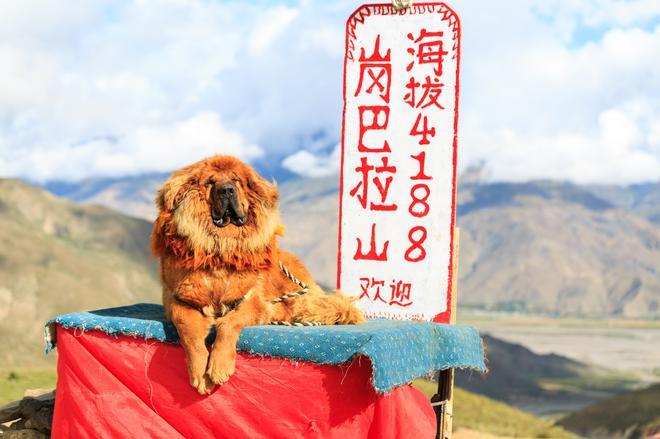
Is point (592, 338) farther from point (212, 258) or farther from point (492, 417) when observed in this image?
point (212, 258)

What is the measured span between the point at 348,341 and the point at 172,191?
46.0 inches

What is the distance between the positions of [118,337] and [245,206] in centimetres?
94

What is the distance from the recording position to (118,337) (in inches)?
175

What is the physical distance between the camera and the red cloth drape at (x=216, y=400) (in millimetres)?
3984

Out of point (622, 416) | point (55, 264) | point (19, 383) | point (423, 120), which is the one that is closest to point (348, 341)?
point (423, 120)

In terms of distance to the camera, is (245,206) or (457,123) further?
(457,123)

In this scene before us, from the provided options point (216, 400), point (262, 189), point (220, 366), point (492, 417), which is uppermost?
point (262, 189)

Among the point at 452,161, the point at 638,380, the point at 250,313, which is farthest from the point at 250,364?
the point at 638,380

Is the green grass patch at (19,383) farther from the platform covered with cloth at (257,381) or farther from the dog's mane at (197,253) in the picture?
the dog's mane at (197,253)

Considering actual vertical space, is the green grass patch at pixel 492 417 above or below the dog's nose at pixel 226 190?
below

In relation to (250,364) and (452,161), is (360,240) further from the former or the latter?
(250,364)

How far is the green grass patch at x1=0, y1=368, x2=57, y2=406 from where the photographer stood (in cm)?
853

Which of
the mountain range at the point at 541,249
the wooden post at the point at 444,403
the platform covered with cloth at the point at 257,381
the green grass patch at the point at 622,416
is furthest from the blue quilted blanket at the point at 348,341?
the mountain range at the point at 541,249

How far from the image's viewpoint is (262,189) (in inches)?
173
